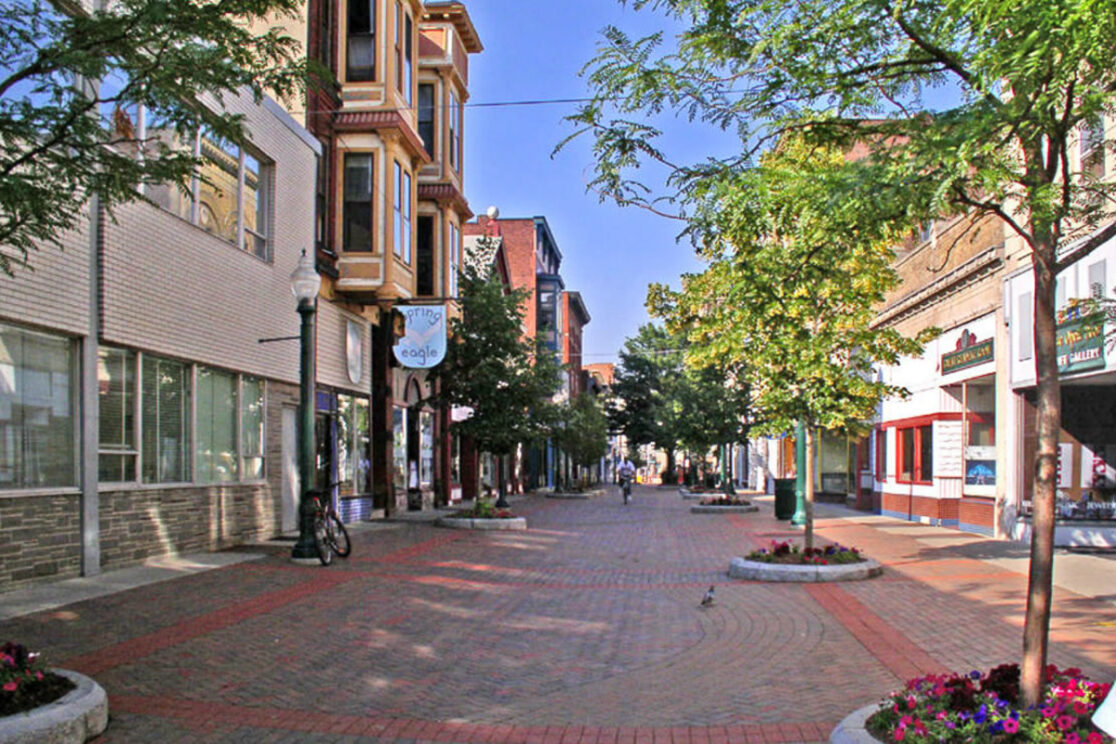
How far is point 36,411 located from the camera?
11.5m

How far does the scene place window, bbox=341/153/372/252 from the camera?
23.0 m

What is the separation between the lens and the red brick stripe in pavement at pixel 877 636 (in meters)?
8.07

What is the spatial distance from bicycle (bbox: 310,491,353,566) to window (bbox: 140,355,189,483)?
2.06 meters

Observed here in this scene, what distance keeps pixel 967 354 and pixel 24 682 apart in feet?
62.6

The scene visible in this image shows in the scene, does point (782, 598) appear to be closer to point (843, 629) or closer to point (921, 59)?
point (843, 629)

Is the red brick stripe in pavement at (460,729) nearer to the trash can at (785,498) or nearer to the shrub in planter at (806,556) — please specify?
the shrub in planter at (806,556)

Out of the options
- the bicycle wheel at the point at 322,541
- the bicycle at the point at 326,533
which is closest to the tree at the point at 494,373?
the bicycle at the point at 326,533

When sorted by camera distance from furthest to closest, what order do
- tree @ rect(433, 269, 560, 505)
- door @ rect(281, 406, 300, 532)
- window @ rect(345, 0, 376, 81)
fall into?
1. tree @ rect(433, 269, 560, 505)
2. window @ rect(345, 0, 376, 81)
3. door @ rect(281, 406, 300, 532)

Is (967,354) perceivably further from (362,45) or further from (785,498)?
(362,45)

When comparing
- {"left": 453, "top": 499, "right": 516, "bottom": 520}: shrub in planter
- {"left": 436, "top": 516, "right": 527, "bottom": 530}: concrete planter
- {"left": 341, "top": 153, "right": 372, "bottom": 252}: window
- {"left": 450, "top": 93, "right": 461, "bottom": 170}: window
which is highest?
{"left": 450, "top": 93, "right": 461, "bottom": 170}: window

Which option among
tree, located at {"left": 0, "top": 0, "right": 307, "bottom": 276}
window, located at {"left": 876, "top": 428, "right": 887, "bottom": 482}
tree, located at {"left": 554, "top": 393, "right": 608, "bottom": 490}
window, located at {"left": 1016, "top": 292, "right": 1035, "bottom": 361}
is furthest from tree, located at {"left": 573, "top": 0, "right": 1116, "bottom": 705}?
tree, located at {"left": 554, "top": 393, "right": 608, "bottom": 490}

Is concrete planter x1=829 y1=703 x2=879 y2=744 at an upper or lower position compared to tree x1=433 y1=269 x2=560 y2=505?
lower

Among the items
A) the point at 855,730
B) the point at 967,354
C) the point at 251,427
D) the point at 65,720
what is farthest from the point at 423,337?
the point at 855,730

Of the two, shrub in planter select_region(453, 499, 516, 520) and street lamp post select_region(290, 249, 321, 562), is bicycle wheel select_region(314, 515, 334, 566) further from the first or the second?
shrub in planter select_region(453, 499, 516, 520)
